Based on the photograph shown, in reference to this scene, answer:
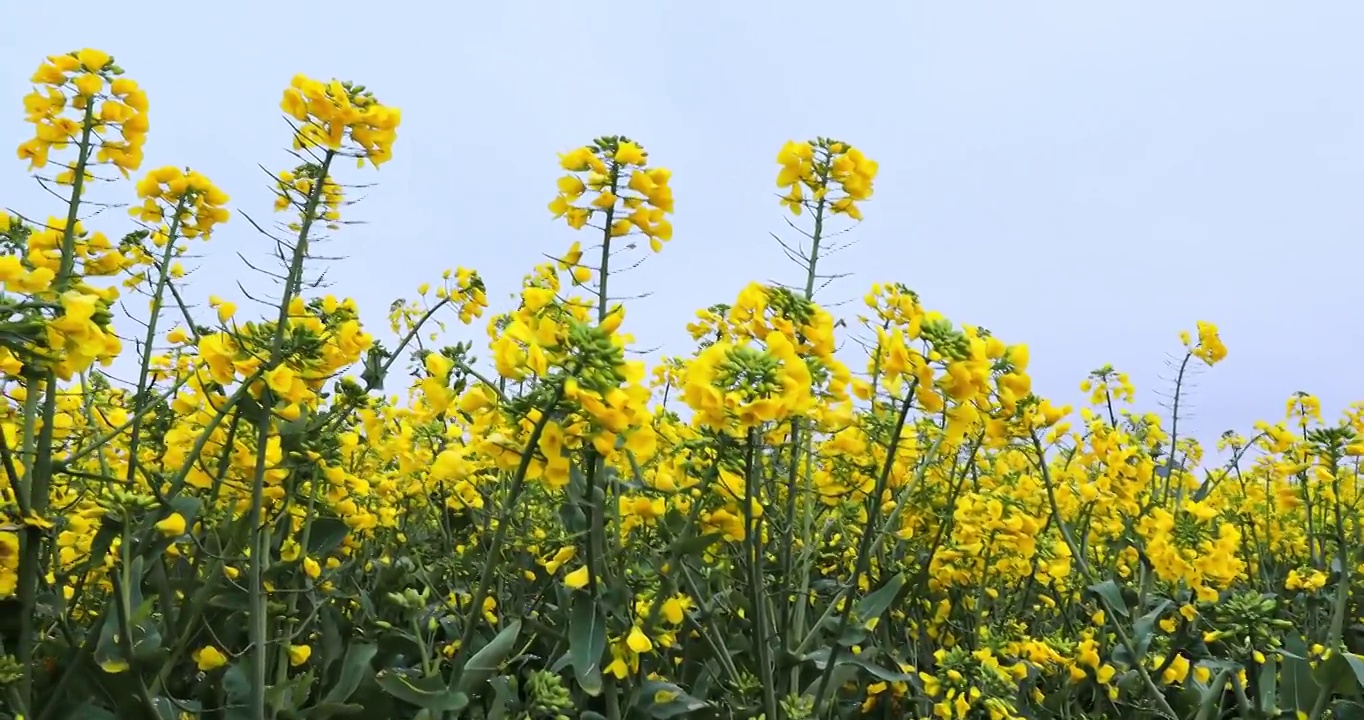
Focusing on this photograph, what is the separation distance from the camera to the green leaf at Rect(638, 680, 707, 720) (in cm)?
250

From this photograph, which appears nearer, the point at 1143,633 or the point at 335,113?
the point at 335,113

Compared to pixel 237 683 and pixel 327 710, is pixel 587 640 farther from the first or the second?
pixel 237 683

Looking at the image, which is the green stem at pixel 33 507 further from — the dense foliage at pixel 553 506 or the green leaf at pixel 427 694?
the green leaf at pixel 427 694

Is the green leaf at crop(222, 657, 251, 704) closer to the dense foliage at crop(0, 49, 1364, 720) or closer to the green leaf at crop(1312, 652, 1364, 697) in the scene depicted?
the dense foliage at crop(0, 49, 1364, 720)

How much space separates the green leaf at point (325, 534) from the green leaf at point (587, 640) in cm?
113

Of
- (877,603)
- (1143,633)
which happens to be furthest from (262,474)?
(1143,633)

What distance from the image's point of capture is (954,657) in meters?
3.04

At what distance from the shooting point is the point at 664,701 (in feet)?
8.29

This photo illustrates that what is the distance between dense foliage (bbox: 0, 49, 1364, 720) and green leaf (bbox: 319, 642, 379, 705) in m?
0.02

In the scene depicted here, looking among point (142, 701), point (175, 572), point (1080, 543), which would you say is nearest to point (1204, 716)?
point (1080, 543)

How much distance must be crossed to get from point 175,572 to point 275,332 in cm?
147

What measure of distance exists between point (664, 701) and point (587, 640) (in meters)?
0.57

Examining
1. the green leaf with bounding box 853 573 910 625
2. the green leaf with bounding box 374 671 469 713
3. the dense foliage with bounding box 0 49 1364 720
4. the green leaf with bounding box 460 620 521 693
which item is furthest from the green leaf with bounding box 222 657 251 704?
the green leaf with bounding box 853 573 910 625

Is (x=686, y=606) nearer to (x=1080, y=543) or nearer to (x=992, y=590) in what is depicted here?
(x=992, y=590)
